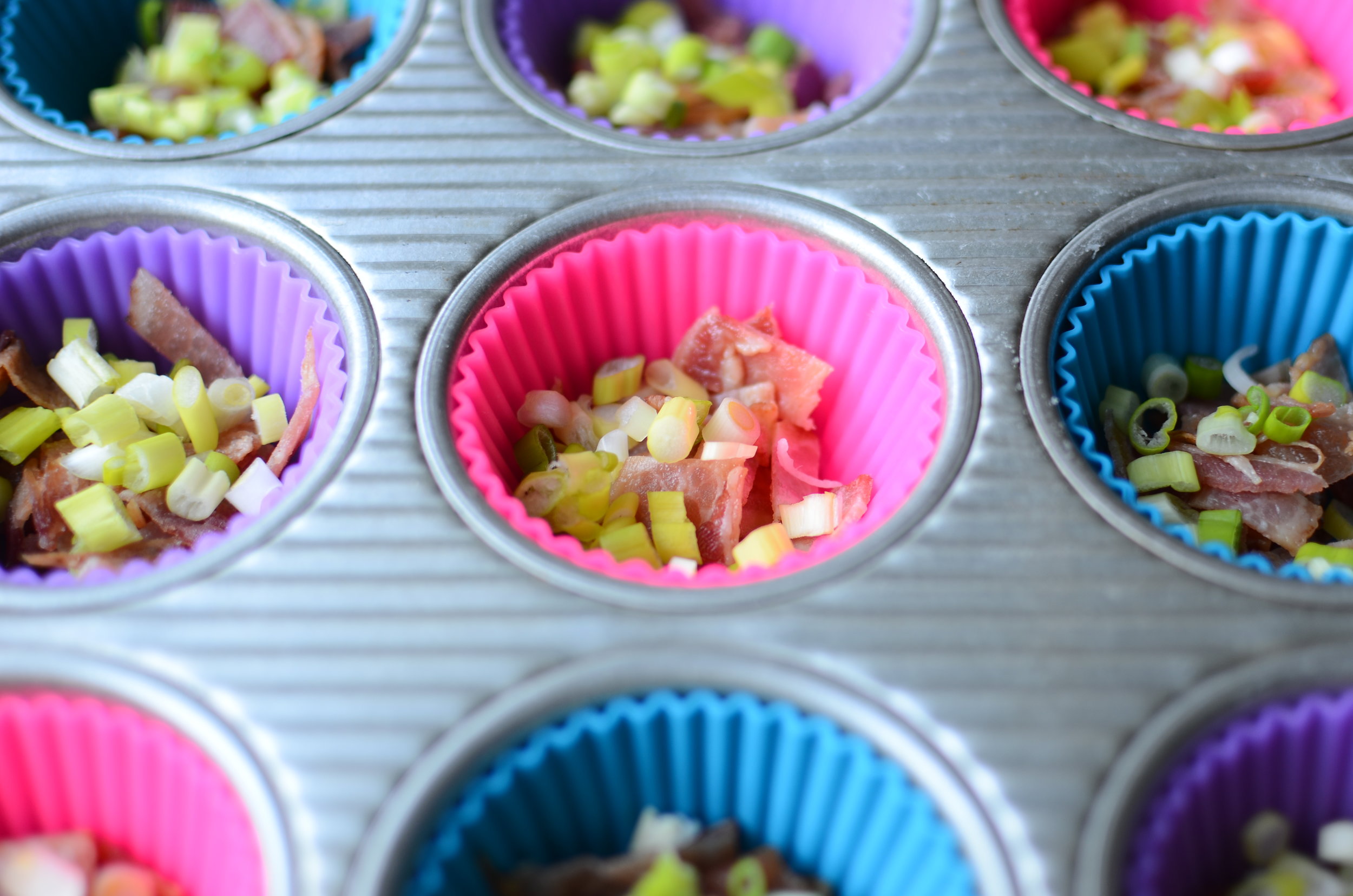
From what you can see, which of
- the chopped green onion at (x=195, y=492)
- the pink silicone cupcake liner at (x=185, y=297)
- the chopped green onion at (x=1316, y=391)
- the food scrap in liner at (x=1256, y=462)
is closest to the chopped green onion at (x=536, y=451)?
the pink silicone cupcake liner at (x=185, y=297)

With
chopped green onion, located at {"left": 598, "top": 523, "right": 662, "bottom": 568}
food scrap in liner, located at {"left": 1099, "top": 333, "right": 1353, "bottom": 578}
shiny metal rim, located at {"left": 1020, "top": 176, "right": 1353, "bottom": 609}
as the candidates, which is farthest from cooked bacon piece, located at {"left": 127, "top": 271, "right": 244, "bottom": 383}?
food scrap in liner, located at {"left": 1099, "top": 333, "right": 1353, "bottom": 578}

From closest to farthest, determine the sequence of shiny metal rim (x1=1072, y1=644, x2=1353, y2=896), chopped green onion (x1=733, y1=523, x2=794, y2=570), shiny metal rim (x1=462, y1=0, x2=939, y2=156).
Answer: shiny metal rim (x1=1072, y1=644, x2=1353, y2=896) < chopped green onion (x1=733, y1=523, x2=794, y2=570) < shiny metal rim (x1=462, y1=0, x2=939, y2=156)

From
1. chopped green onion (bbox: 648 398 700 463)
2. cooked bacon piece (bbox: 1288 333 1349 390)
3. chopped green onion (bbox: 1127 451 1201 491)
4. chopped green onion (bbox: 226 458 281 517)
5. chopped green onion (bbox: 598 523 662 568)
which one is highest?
chopped green onion (bbox: 226 458 281 517)

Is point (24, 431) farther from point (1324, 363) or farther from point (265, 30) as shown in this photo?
point (1324, 363)

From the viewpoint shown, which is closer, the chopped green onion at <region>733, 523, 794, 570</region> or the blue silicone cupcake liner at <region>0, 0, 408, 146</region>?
the chopped green onion at <region>733, 523, 794, 570</region>

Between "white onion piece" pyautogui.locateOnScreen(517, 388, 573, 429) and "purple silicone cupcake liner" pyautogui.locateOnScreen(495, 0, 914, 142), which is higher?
"purple silicone cupcake liner" pyautogui.locateOnScreen(495, 0, 914, 142)

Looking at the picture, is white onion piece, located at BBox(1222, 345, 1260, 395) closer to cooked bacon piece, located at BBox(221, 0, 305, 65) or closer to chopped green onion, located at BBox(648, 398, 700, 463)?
chopped green onion, located at BBox(648, 398, 700, 463)

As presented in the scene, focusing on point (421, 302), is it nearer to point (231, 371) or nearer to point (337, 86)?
point (231, 371)

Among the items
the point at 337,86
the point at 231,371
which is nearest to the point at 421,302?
the point at 231,371

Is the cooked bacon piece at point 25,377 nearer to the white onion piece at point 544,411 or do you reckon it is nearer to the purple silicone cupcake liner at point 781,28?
the white onion piece at point 544,411
